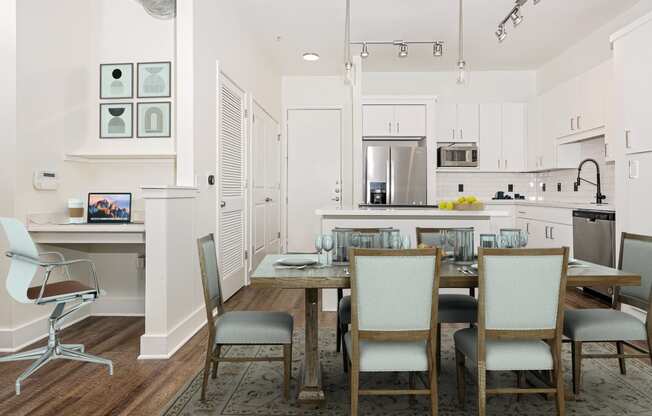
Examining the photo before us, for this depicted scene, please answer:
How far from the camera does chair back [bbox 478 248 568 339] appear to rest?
1891mm

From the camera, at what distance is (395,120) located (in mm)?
6508

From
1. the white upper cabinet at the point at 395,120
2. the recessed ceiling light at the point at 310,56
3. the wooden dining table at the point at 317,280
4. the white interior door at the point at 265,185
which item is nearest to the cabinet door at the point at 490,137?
the white upper cabinet at the point at 395,120

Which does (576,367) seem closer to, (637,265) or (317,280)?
(637,265)

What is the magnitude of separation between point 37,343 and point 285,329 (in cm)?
207

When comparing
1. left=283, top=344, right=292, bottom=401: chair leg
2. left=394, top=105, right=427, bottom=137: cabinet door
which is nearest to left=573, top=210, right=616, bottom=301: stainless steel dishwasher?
left=394, top=105, right=427, bottom=137: cabinet door

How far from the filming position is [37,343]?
317 centimetres

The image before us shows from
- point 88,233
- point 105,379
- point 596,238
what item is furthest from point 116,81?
point 596,238

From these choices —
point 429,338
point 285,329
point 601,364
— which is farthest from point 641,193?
point 285,329

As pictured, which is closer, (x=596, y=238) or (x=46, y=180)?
(x=46, y=180)

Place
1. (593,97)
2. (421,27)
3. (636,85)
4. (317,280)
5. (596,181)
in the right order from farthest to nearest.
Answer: (596,181) → (421,27) → (593,97) → (636,85) → (317,280)

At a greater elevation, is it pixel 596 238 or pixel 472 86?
pixel 472 86

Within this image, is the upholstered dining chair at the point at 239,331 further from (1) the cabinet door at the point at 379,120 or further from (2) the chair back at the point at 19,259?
(1) the cabinet door at the point at 379,120

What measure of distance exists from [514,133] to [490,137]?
351mm

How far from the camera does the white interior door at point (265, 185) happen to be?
5.62 meters
